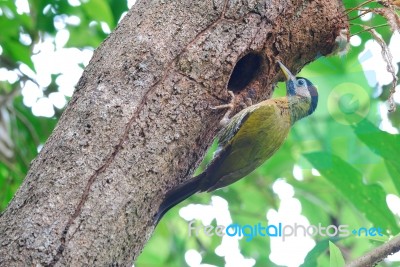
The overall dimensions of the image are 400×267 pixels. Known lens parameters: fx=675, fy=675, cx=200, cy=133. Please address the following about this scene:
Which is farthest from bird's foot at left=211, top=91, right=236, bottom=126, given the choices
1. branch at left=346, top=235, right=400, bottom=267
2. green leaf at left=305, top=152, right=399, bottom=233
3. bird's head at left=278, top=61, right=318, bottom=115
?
branch at left=346, top=235, right=400, bottom=267

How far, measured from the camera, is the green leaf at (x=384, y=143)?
12.0 feet

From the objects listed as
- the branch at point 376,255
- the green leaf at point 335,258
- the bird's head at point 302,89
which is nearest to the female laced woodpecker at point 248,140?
the bird's head at point 302,89

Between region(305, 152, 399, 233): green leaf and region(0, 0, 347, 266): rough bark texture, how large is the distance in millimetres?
568

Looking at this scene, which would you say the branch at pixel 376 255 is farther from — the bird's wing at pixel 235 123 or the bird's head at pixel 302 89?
the bird's head at pixel 302 89

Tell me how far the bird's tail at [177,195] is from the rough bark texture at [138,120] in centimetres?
4

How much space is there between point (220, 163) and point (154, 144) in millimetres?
857

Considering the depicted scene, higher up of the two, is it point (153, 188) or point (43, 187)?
point (43, 187)

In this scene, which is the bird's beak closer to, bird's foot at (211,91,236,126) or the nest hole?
the nest hole

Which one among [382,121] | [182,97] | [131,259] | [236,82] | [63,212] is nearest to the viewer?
[63,212]

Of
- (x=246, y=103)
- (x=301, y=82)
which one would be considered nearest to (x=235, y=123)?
(x=246, y=103)

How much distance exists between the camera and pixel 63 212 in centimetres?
264

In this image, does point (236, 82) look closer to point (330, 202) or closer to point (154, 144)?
point (154, 144)

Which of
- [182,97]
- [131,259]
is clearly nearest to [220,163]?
[182,97]

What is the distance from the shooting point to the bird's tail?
9.82 ft
